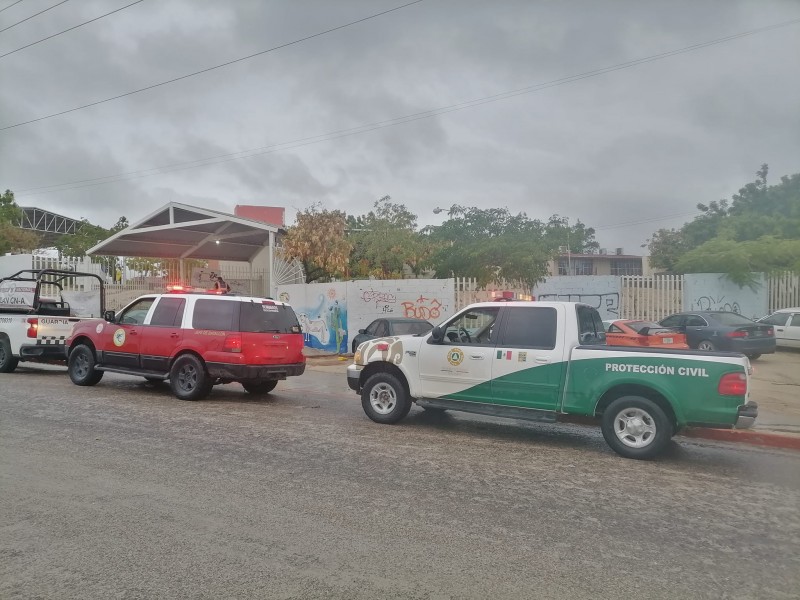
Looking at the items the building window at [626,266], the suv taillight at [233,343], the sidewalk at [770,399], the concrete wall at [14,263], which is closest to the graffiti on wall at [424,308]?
the sidewalk at [770,399]

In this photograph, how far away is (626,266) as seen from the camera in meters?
65.8

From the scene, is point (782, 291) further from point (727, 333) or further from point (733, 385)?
point (733, 385)

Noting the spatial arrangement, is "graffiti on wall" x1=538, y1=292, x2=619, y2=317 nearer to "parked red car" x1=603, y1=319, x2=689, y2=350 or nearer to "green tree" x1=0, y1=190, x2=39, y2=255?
"parked red car" x1=603, y1=319, x2=689, y2=350

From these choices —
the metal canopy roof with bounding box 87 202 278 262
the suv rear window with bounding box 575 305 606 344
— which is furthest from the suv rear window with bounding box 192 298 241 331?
the metal canopy roof with bounding box 87 202 278 262

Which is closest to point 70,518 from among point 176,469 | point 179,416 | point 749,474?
point 176,469

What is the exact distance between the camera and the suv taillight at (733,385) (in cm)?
655

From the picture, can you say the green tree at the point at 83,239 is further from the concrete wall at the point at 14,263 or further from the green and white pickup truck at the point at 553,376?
the green and white pickup truck at the point at 553,376

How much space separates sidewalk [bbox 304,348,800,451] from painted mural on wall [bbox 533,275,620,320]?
456 centimetres

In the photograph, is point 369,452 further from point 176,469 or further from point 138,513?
point 138,513

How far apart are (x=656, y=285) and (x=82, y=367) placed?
16762 mm

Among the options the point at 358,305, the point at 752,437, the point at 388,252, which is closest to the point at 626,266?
the point at 388,252

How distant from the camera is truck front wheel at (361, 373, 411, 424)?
8.82 m

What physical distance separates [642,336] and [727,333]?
415cm

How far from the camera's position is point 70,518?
480 cm
